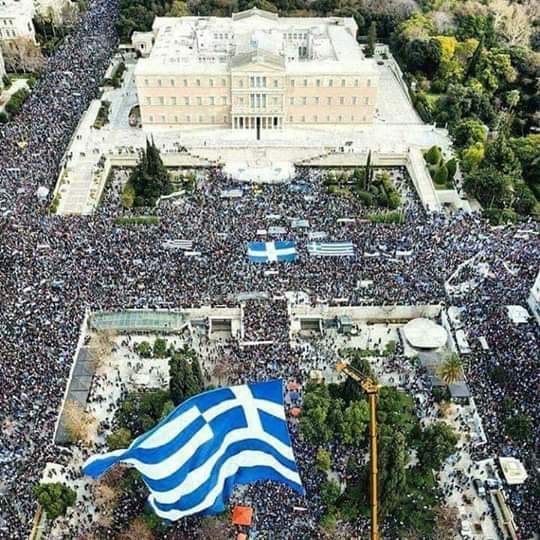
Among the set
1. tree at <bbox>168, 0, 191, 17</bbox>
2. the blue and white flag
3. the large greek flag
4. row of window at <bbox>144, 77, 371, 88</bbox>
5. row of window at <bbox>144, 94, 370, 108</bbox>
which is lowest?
the blue and white flag

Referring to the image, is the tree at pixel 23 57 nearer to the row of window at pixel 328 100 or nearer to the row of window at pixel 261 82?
the row of window at pixel 261 82

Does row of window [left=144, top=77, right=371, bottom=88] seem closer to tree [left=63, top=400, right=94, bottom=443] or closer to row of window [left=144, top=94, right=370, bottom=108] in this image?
row of window [left=144, top=94, right=370, bottom=108]

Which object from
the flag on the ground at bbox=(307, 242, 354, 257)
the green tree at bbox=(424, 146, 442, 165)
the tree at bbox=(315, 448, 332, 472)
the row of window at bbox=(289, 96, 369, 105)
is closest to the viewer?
the tree at bbox=(315, 448, 332, 472)

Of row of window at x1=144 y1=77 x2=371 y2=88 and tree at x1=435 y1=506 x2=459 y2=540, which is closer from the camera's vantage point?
tree at x1=435 y1=506 x2=459 y2=540

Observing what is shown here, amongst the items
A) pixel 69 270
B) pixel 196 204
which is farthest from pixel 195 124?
pixel 69 270

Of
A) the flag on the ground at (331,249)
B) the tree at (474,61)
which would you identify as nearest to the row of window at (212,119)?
the tree at (474,61)

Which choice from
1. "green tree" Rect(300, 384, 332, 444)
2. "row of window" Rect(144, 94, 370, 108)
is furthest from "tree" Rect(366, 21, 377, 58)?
"green tree" Rect(300, 384, 332, 444)
